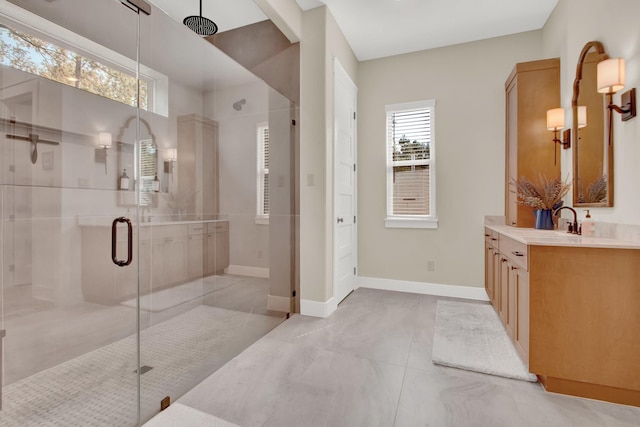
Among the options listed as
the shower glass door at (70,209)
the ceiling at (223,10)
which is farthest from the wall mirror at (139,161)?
the ceiling at (223,10)

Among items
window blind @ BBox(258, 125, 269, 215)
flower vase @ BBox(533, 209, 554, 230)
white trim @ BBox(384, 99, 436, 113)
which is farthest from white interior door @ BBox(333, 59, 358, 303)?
flower vase @ BBox(533, 209, 554, 230)

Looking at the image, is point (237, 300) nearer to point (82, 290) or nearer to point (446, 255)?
point (82, 290)

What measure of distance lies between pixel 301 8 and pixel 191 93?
1.84 m

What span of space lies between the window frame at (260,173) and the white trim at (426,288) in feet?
6.66

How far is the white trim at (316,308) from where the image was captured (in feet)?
10.2

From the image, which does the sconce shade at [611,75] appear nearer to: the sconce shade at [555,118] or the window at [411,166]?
the sconce shade at [555,118]

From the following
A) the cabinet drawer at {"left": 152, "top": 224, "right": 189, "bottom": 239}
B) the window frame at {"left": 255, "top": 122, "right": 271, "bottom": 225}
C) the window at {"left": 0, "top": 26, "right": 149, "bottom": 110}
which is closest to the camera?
the window at {"left": 0, "top": 26, "right": 149, "bottom": 110}

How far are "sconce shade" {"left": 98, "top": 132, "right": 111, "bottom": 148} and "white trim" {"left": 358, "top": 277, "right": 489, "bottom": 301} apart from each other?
3.35 meters

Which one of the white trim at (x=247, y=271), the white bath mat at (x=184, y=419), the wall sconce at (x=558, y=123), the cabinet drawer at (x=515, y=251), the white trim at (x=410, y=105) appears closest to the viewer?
the white bath mat at (x=184, y=419)

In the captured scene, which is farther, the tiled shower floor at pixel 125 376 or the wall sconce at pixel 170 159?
the wall sconce at pixel 170 159

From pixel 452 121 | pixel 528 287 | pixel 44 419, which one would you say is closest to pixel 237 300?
pixel 44 419

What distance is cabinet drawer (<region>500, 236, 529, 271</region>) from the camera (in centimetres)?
195

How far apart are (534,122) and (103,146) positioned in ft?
12.1

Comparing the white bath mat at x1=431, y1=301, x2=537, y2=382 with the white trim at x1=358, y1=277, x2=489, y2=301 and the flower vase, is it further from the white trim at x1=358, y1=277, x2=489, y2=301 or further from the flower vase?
the flower vase
